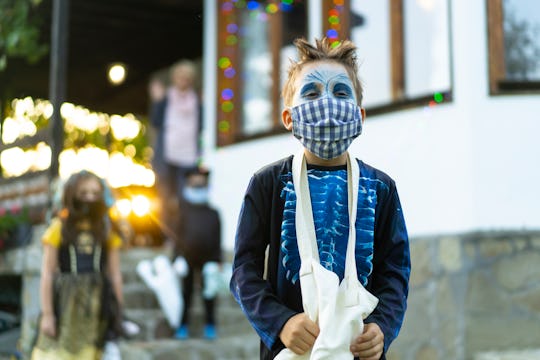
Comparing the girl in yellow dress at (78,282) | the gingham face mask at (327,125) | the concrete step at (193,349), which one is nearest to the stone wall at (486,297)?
the concrete step at (193,349)

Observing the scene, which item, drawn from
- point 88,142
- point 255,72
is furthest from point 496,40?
point 88,142

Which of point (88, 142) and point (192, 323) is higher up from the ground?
point (88, 142)

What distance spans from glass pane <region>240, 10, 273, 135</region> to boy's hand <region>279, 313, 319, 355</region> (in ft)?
21.0

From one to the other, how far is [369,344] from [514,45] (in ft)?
Answer: 15.6

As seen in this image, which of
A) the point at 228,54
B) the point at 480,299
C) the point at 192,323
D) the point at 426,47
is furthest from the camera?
the point at 228,54

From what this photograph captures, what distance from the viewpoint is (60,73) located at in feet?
25.8

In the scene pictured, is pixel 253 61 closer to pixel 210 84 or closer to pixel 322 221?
pixel 210 84

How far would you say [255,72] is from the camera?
345 inches

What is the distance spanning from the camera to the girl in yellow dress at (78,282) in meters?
4.73

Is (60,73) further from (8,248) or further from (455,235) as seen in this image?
(455,235)

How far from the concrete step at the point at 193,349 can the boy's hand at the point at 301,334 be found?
4284 millimetres

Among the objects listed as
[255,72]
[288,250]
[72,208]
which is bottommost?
[288,250]

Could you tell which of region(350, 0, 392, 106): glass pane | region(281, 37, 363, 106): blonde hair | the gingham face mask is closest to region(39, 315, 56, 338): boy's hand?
region(281, 37, 363, 106): blonde hair

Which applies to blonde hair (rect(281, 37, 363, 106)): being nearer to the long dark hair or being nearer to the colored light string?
the long dark hair
